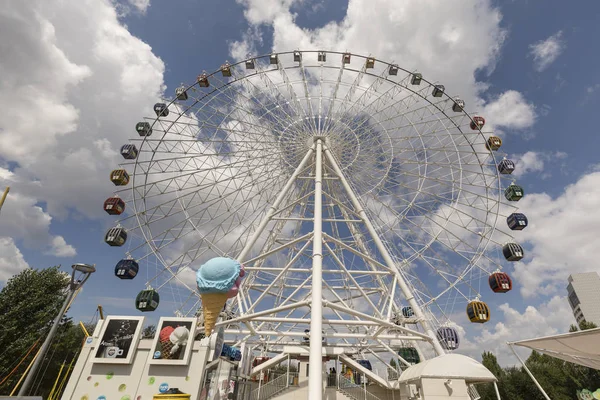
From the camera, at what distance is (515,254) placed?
20.8 metres

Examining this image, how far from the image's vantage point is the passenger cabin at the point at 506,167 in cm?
2245

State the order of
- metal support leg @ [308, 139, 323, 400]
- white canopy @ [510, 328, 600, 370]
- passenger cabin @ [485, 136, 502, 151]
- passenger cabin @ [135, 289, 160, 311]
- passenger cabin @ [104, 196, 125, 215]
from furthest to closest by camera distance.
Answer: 1. passenger cabin @ [485, 136, 502, 151]
2. passenger cabin @ [104, 196, 125, 215]
3. passenger cabin @ [135, 289, 160, 311]
4. metal support leg @ [308, 139, 323, 400]
5. white canopy @ [510, 328, 600, 370]

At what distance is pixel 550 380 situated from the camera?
A: 40.8m

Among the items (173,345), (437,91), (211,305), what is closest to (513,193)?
(437,91)

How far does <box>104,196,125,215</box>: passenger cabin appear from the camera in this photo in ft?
70.7

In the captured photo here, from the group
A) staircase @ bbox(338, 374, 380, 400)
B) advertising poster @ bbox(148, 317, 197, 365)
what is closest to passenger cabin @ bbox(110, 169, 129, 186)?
advertising poster @ bbox(148, 317, 197, 365)

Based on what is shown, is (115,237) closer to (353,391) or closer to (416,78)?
(353,391)

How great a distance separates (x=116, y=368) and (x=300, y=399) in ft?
40.9

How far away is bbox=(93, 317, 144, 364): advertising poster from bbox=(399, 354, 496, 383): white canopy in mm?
10829

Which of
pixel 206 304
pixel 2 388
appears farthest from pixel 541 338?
pixel 2 388

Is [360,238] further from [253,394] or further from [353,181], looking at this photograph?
[253,394]

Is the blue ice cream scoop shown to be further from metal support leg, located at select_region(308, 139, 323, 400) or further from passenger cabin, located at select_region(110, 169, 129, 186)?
passenger cabin, located at select_region(110, 169, 129, 186)

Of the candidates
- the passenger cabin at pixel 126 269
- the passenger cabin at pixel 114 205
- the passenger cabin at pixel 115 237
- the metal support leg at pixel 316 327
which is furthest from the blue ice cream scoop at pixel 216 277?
the passenger cabin at pixel 114 205

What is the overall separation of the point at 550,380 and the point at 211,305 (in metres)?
50.6
